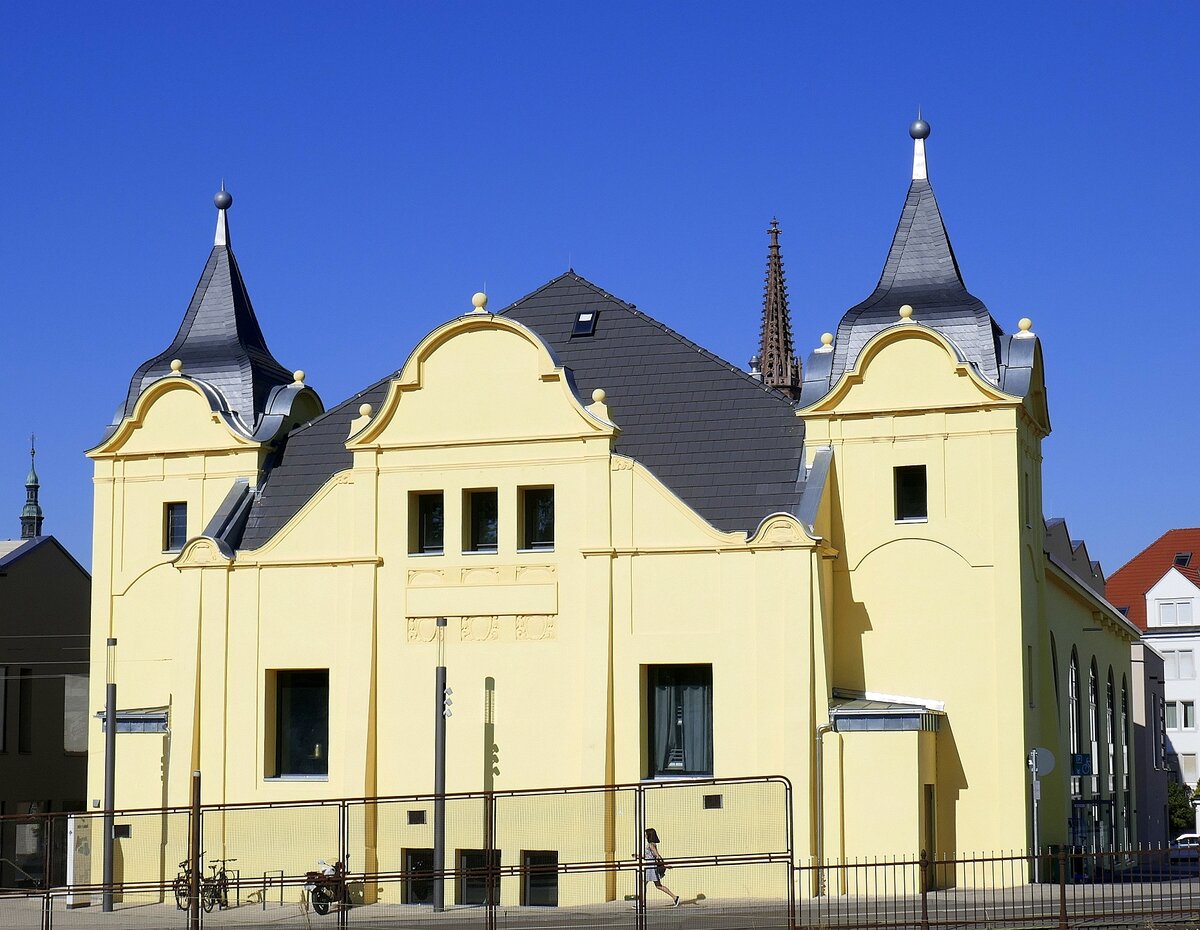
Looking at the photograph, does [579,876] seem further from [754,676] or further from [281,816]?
[281,816]

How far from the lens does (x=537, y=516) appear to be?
35.8 meters

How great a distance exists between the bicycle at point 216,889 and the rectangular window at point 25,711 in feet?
66.7

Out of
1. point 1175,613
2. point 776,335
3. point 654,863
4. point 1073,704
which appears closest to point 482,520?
point 654,863

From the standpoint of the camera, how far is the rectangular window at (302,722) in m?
36.6

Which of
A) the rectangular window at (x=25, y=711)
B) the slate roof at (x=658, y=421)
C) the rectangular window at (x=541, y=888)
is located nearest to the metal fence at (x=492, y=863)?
the rectangular window at (x=541, y=888)

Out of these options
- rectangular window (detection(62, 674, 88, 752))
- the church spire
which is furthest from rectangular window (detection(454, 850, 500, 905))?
the church spire

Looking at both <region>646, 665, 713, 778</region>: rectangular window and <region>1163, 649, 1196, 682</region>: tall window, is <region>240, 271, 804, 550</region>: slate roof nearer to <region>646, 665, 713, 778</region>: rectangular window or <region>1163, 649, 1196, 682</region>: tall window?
<region>646, 665, 713, 778</region>: rectangular window

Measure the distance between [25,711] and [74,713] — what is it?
200 centimetres

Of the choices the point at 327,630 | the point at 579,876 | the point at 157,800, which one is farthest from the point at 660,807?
the point at 157,800

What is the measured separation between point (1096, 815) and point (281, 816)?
2284cm

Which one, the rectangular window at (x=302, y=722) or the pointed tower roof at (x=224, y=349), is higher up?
the pointed tower roof at (x=224, y=349)

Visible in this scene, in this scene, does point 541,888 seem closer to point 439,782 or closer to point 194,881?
point 439,782

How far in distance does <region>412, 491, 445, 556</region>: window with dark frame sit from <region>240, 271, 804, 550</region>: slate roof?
226 cm

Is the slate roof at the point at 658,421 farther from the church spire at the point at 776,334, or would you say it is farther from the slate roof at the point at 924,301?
the church spire at the point at 776,334
